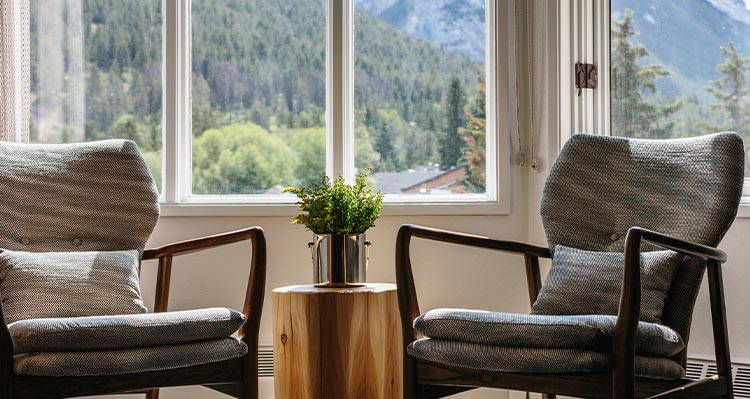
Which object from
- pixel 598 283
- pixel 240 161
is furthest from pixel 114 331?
pixel 240 161

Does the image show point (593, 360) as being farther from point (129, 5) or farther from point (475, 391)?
point (129, 5)

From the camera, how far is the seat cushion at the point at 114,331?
1.96 m

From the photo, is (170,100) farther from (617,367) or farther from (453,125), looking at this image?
(617,367)

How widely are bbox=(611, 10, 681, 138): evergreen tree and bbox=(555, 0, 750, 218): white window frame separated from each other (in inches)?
2.2

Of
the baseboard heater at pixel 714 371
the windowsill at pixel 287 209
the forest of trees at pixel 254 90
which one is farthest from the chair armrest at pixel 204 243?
the baseboard heater at pixel 714 371

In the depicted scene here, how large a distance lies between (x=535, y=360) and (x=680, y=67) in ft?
5.30

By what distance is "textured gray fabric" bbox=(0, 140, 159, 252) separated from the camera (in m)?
2.57

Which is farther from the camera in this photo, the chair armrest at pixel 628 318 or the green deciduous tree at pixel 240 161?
the green deciduous tree at pixel 240 161

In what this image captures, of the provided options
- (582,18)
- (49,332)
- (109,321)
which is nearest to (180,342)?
(109,321)

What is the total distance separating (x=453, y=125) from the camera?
333 cm

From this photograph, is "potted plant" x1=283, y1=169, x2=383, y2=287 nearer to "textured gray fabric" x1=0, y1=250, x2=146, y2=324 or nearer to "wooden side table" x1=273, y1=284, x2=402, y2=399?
"wooden side table" x1=273, y1=284, x2=402, y2=399

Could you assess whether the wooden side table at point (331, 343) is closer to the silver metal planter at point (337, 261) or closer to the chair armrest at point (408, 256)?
the silver metal planter at point (337, 261)

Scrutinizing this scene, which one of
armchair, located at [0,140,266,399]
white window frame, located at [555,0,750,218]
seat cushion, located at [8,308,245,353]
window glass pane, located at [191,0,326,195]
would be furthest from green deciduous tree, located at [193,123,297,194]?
seat cushion, located at [8,308,245,353]

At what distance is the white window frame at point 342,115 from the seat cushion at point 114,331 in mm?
1089
